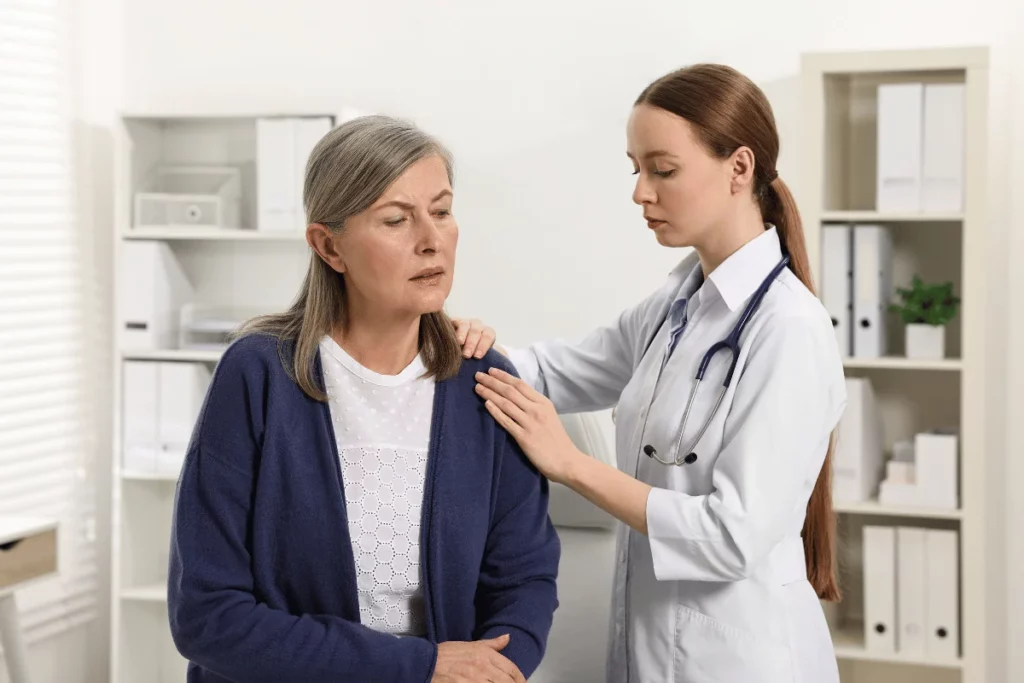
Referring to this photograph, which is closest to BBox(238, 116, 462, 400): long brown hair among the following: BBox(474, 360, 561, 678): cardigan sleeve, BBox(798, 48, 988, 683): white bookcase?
BBox(474, 360, 561, 678): cardigan sleeve

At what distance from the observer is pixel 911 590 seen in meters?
2.78

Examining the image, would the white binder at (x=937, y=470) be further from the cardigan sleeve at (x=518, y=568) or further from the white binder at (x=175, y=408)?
the white binder at (x=175, y=408)

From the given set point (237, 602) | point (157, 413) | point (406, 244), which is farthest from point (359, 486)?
point (157, 413)

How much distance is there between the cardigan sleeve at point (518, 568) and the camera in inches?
61.3

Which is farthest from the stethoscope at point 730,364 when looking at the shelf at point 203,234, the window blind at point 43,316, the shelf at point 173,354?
the window blind at point 43,316

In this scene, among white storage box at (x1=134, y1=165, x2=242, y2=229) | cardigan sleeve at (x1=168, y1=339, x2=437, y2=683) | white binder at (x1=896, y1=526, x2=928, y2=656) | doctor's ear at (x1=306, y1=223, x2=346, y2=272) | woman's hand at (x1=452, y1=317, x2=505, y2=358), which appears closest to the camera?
cardigan sleeve at (x1=168, y1=339, x2=437, y2=683)

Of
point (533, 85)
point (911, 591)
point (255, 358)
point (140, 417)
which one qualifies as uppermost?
point (533, 85)

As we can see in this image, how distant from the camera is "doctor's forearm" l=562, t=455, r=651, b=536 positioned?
1.66 m

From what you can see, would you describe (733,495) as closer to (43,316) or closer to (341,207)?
(341,207)

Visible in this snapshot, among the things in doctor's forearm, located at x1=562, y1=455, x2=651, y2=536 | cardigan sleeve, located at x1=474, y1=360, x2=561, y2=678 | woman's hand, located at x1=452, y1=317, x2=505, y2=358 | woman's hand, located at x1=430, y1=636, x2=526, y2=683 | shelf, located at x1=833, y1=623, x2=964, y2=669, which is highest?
woman's hand, located at x1=452, y1=317, x2=505, y2=358

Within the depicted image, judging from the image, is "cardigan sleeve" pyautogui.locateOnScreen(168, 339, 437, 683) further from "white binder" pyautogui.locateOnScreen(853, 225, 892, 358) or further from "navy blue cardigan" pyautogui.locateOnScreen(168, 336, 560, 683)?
"white binder" pyautogui.locateOnScreen(853, 225, 892, 358)

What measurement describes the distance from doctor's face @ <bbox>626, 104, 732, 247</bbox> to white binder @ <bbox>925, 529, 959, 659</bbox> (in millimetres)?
1390

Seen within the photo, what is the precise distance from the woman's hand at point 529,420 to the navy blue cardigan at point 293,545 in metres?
0.04

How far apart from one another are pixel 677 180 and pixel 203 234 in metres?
1.86
